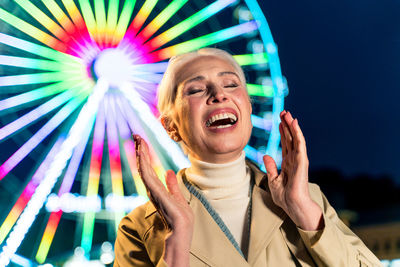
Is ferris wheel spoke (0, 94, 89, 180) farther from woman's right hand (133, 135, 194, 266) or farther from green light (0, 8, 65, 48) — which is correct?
woman's right hand (133, 135, 194, 266)

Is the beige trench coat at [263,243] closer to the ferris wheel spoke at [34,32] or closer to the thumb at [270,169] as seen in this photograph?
the thumb at [270,169]

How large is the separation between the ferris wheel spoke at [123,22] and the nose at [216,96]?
296cm

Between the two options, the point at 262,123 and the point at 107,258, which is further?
the point at 107,258

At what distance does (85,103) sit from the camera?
13.5 feet

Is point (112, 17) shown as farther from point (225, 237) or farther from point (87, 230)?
point (225, 237)

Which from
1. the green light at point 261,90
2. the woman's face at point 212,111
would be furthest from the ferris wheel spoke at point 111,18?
the woman's face at point 212,111

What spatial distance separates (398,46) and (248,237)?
3083 cm

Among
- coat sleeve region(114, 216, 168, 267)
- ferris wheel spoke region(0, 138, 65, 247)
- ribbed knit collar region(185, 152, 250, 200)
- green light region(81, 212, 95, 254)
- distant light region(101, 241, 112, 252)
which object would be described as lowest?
distant light region(101, 241, 112, 252)

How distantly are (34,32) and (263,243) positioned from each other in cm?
340

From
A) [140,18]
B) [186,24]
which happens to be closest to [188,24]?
[186,24]

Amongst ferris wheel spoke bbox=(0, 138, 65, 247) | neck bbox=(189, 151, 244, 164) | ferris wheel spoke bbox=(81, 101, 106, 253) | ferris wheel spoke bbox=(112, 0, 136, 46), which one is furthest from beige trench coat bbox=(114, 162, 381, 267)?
ferris wheel spoke bbox=(112, 0, 136, 46)

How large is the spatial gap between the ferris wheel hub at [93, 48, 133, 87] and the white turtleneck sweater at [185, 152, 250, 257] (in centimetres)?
277

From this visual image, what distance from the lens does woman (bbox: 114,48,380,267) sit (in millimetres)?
1330

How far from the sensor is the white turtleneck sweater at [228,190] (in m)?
1.46
